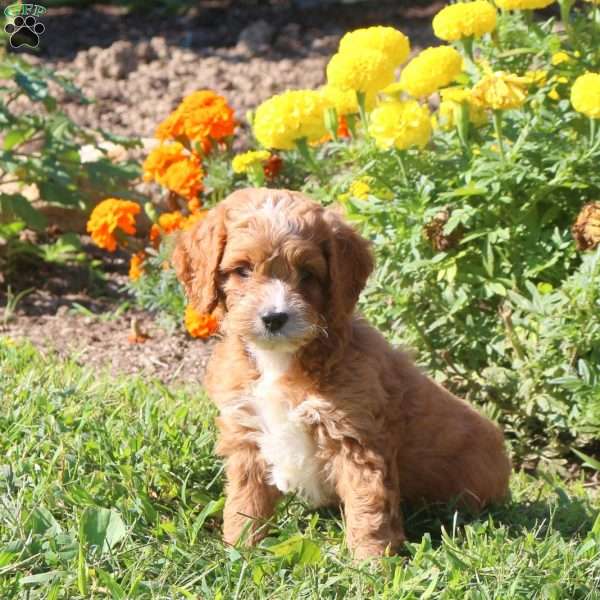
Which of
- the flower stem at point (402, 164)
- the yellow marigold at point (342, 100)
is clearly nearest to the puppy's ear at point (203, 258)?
the flower stem at point (402, 164)

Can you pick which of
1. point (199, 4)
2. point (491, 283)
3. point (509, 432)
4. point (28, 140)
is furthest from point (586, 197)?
point (199, 4)

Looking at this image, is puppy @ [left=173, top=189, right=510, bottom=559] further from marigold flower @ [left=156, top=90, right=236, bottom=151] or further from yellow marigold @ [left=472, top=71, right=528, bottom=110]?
marigold flower @ [left=156, top=90, right=236, bottom=151]

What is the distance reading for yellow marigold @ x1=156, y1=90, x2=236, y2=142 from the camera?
670 cm

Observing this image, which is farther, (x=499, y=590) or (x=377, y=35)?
(x=377, y=35)

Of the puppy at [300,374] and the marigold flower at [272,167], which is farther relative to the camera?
the marigold flower at [272,167]

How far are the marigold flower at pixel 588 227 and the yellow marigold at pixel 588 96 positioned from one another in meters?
0.43

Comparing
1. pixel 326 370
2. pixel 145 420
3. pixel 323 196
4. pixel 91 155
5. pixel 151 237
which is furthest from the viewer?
pixel 91 155

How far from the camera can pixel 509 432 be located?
5711 millimetres

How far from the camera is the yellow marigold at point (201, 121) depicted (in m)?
6.70

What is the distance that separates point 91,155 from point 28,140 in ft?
2.43

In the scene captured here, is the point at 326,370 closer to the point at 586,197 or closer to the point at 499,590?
the point at 499,590

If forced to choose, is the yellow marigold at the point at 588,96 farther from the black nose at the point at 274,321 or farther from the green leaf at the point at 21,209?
the green leaf at the point at 21,209

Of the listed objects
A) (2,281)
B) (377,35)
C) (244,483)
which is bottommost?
(2,281)

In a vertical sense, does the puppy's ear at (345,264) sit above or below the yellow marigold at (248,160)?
above
